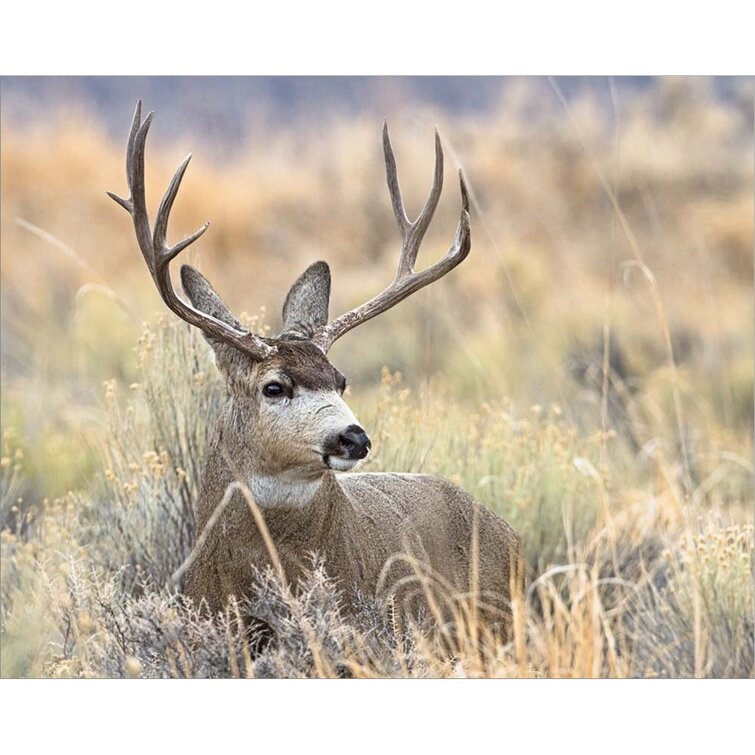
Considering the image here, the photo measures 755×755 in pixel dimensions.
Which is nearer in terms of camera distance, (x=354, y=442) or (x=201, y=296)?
(x=354, y=442)

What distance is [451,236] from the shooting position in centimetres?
970

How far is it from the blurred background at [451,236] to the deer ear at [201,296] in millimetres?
2866

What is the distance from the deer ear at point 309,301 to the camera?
5.84 meters

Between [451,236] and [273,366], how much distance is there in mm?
4461

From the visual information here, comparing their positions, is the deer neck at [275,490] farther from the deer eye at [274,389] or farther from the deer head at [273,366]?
the deer eye at [274,389]

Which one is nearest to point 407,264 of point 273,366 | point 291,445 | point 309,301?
point 309,301

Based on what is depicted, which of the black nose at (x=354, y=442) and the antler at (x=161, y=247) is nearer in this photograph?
the black nose at (x=354, y=442)

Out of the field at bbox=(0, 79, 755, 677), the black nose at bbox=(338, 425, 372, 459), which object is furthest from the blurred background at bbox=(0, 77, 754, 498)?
the black nose at bbox=(338, 425, 372, 459)

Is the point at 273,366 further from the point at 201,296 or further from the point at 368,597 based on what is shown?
the point at 368,597

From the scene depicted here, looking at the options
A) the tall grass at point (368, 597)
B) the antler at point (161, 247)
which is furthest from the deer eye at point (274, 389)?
the tall grass at point (368, 597)

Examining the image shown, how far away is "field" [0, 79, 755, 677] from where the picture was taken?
243 inches
